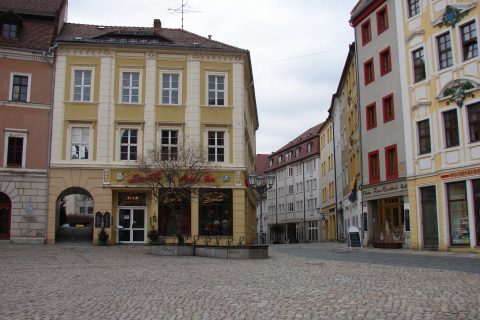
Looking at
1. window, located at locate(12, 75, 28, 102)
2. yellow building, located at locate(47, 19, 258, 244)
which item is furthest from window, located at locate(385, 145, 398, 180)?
window, located at locate(12, 75, 28, 102)

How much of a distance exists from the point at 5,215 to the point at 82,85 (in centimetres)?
907

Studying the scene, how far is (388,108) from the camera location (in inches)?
1273

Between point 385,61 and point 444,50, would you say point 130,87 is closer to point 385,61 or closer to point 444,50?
point 385,61

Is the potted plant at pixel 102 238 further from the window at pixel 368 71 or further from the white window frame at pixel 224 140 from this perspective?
the window at pixel 368 71

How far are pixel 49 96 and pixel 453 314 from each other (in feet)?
99.9

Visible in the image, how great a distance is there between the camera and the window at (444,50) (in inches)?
1081

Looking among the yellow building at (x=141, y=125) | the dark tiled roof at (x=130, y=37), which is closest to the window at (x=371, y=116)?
the yellow building at (x=141, y=125)

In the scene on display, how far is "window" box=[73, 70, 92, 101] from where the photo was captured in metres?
34.5

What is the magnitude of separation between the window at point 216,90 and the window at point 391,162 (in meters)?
10.8

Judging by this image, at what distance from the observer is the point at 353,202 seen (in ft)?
135

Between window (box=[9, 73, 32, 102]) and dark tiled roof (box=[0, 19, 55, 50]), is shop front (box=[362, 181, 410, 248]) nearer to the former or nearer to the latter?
window (box=[9, 73, 32, 102])

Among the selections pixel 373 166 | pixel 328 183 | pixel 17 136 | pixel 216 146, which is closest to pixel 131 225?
pixel 216 146

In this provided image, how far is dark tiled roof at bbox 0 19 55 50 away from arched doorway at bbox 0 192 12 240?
9.15m

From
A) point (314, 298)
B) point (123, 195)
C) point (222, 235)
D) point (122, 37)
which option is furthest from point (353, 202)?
point (314, 298)
